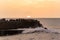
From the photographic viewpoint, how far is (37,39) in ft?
4.10

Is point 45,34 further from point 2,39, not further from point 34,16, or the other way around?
point 2,39

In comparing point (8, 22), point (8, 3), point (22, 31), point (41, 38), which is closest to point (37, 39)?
point (41, 38)

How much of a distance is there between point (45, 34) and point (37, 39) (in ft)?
0.28

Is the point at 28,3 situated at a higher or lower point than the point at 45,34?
higher

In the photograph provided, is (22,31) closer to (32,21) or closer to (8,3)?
(32,21)

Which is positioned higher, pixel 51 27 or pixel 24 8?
pixel 24 8

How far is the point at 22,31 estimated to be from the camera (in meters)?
1.25

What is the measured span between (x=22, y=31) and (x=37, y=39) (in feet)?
0.48

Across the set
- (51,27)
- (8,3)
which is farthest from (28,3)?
(51,27)

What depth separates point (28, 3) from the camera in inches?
46.7

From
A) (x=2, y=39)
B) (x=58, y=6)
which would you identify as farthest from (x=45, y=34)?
(x=2, y=39)

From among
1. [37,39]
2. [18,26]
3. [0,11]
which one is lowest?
[37,39]

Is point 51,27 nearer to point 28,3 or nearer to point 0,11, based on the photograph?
point 28,3

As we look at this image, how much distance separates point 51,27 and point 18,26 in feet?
0.94
